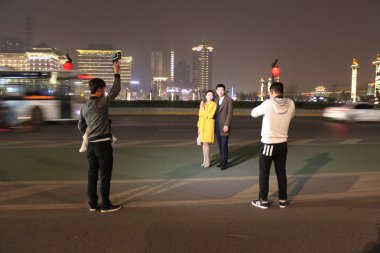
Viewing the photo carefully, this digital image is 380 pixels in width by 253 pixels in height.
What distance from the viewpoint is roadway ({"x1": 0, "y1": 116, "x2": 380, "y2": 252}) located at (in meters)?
4.36

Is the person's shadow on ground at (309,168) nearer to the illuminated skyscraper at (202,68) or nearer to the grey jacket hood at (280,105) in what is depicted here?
the grey jacket hood at (280,105)

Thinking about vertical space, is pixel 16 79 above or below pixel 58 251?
above

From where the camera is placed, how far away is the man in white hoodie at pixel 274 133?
5484 millimetres

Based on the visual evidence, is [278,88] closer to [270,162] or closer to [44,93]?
[270,162]

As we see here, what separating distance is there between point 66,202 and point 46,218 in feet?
2.36

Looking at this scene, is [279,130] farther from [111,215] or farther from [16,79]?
[16,79]

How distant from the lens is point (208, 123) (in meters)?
8.35

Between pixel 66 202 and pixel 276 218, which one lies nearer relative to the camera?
pixel 276 218

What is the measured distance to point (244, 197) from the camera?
20.3 ft

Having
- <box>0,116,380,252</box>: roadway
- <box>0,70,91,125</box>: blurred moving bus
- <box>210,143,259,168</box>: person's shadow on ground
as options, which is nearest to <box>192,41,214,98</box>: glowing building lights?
<box>0,70,91,125</box>: blurred moving bus

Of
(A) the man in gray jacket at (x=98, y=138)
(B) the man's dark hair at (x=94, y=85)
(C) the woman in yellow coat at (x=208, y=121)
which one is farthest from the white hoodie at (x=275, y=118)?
(C) the woman in yellow coat at (x=208, y=121)

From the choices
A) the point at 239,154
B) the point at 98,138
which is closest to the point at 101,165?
the point at 98,138

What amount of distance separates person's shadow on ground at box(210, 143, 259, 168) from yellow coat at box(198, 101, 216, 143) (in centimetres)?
85

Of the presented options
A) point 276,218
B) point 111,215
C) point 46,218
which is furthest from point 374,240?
point 46,218
